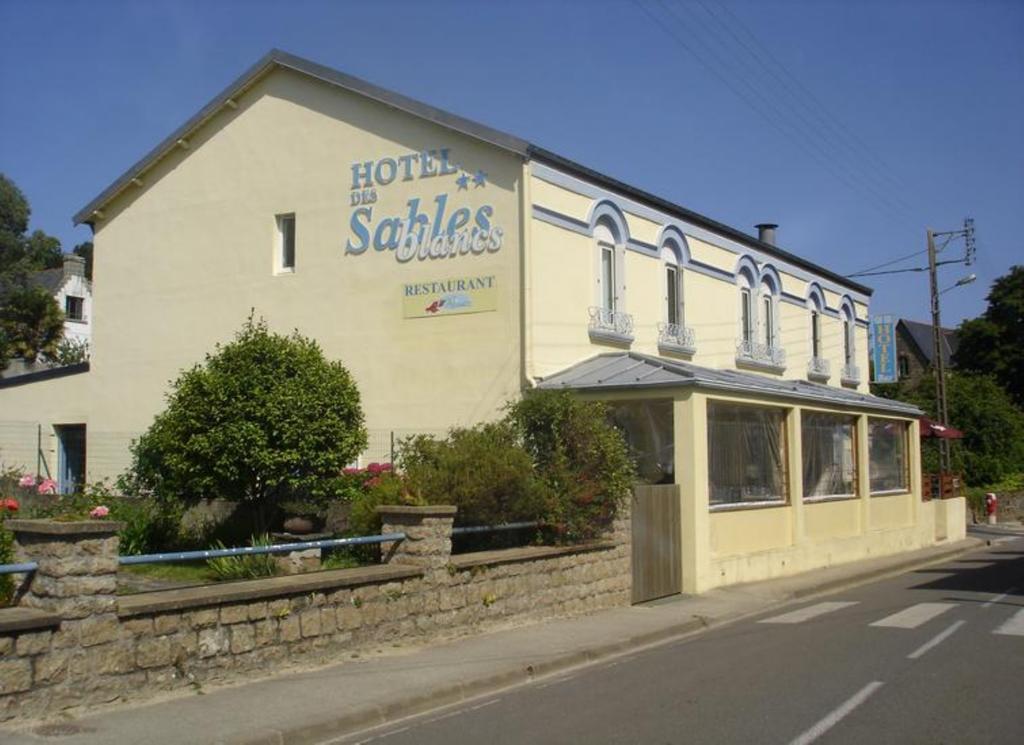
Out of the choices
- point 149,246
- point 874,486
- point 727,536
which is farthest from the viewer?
point 874,486

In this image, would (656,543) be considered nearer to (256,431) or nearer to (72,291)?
(256,431)

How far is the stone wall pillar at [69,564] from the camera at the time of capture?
7934 mm

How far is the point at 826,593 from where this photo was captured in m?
18.3

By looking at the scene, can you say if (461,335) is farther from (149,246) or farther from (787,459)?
(149,246)

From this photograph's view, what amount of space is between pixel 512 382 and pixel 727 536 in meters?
4.45

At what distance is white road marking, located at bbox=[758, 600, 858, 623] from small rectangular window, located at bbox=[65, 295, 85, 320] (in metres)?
51.2

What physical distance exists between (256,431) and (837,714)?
9.82 metres

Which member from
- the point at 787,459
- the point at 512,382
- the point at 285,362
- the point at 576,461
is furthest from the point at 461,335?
the point at 787,459

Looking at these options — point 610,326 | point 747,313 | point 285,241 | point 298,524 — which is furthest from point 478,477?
point 747,313

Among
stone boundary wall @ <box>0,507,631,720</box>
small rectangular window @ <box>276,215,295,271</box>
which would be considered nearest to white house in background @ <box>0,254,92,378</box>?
small rectangular window @ <box>276,215,295,271</box>

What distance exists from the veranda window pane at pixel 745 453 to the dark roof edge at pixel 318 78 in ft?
18.9

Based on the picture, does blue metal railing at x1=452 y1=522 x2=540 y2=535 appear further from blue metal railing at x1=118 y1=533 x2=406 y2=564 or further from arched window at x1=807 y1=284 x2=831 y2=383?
arched window at x1=807 y1=284 x2=831 y2=383

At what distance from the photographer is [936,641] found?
1179cm

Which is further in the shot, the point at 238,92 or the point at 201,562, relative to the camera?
the point at 238,92
